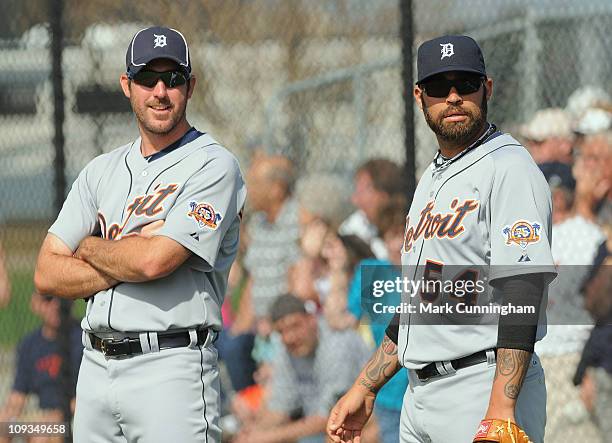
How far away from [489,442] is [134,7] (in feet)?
12.0

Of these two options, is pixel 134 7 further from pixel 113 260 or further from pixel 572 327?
pixel 572 327

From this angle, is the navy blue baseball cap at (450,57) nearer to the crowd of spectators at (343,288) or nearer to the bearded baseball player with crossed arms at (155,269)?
the bearded baseball player with crossed arms at (155,269)

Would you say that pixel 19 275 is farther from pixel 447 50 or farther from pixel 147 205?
pixel 447 50

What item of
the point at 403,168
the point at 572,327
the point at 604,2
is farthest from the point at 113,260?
the point at 604,2

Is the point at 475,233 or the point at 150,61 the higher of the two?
the point at 150,61

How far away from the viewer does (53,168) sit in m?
5.99

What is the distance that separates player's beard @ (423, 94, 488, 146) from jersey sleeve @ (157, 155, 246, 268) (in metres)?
0.84

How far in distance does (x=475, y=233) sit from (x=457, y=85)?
498 millimetres

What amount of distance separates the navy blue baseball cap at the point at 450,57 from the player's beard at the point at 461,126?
0.12 metres

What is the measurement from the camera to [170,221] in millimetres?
3922

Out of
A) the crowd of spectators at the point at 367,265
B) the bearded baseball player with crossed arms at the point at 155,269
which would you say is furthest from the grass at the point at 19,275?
the bearded baseball player with crossed arms at the point at 155,269

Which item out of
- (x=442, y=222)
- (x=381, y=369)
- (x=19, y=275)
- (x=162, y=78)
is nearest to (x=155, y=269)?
(x=162, y=78)

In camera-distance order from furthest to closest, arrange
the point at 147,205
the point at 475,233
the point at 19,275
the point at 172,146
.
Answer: the point at 19,275 < the point at 172,146 < the point at 147,205 < the point at 475,233

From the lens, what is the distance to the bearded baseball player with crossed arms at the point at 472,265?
3.23 m
